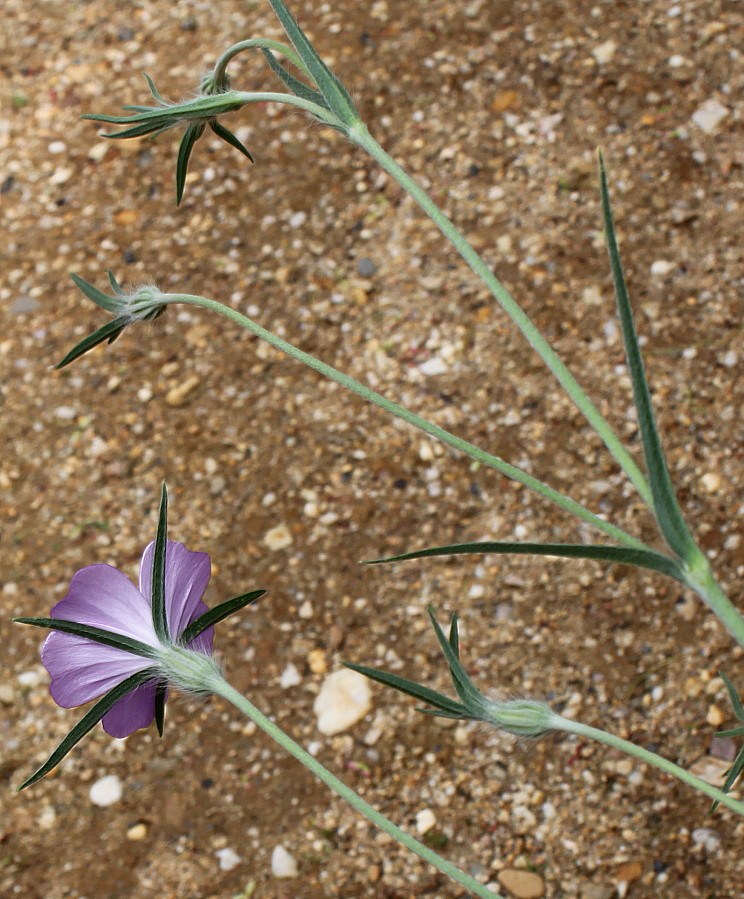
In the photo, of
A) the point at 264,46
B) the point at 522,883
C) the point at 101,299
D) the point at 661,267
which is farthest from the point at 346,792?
the point at 661,267

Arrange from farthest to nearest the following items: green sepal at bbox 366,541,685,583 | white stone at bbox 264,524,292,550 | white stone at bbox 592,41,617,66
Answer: white stone at bbox 592,41,617,66 < white stone at bbox 264,524,292,550 < green sepal at bbox 366,541,685,583

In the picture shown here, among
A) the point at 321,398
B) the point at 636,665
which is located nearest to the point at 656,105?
the point at 321,398

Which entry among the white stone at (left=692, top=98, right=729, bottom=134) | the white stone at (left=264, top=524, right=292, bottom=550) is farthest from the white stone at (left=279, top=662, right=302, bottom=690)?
the white stone at (left=692, top=98, right=729, bottom=134)

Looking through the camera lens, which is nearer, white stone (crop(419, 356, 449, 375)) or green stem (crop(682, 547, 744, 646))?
green stem (crop(682, 547, 744, 646))

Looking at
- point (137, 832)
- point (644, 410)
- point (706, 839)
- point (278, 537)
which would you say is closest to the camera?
point (644, 410)

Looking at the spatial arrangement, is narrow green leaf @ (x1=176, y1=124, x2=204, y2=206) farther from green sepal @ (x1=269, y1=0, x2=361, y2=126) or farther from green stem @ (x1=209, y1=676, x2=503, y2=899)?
green stem @ (x1=209, y1=676, x2=503, y2=899)

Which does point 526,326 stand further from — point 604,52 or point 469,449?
point 604,52
